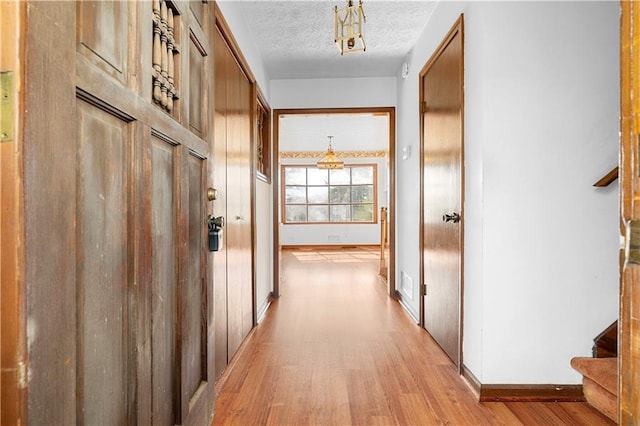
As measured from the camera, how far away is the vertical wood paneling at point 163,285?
Answer: 3.22 ft

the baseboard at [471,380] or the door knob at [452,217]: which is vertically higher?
the door knob at [452,217]

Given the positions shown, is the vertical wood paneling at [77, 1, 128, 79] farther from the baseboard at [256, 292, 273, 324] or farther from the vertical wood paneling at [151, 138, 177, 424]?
the baseboard at [256, 292, 273, 324]

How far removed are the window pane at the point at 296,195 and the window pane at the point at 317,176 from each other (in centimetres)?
26

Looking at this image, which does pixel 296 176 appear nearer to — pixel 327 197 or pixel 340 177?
pixel 327 197

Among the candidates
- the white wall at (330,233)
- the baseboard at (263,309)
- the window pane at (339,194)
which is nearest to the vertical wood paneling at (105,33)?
the baseboard at (263,309)

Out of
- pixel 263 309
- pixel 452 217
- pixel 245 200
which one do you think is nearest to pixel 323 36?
pixel 245 200

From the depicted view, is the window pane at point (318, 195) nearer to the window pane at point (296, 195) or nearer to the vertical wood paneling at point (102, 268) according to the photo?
the window pane at point (296, 195)

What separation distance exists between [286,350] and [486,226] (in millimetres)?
1468

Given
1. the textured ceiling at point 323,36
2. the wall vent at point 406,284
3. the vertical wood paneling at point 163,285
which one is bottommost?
the wall vent at point 406,284

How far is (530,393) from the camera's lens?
1854 mm

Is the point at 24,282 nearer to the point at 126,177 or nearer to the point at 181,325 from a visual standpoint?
the point at 126,177

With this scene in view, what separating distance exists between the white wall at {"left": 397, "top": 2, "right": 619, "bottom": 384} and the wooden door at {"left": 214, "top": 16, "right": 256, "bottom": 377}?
1376 millimetres

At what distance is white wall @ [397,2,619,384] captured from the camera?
1858 mm

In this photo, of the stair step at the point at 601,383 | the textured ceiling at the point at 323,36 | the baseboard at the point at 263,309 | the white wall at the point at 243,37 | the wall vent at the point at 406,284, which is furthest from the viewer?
the wall vent at the point at 406,284
